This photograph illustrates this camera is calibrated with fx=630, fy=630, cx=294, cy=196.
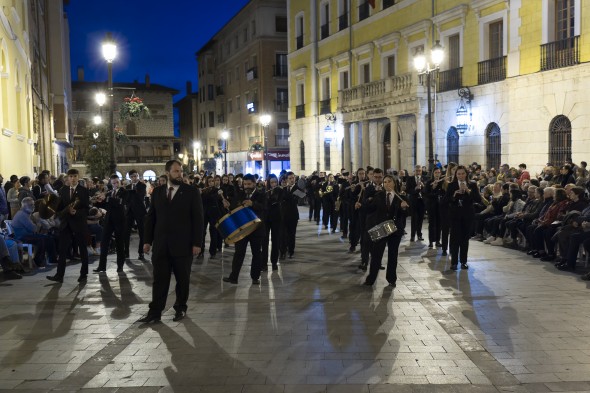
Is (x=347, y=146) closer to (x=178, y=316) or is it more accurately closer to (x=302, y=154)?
(x=302, y=154)

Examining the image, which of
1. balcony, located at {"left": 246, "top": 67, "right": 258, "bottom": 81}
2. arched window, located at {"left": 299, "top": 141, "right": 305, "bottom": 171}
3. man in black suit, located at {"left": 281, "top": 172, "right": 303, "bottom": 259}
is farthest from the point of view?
balcony, located at {"left": 246, "top": 67, "right": 258, "bottom": 81}

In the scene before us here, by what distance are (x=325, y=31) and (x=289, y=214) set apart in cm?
2740

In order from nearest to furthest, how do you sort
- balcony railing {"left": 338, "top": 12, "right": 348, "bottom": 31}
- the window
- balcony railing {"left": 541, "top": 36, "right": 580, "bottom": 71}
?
balcony railing {"left": 541, "top": 36, "right": 580, "bottom": 71}
balcony railing {"left": 338, "top": 12, "right": 348, "bottom": 31}
the window

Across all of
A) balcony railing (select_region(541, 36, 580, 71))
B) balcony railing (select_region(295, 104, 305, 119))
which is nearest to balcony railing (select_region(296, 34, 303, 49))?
balcony railing (select_region(295, 104, 305, 119))

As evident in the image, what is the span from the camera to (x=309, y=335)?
7.31 m

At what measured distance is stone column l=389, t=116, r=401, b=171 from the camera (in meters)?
30.4

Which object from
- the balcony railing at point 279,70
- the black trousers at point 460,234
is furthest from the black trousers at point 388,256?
the balcony railing at point 279,70

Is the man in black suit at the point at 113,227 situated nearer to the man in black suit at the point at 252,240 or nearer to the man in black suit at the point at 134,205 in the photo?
the man in black suit at the point at 134,205

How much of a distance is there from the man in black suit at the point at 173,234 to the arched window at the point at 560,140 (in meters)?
15.9

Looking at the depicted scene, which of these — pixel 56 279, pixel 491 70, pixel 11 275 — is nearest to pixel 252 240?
pixel 56 279

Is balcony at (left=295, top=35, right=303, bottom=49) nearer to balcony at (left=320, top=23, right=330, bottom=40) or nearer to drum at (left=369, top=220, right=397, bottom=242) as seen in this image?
balcony at (left=320, top=23, right=330, bottom=40)

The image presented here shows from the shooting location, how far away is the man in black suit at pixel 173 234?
8.07 m

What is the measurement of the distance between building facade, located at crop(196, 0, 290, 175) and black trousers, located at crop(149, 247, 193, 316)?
3718 cm

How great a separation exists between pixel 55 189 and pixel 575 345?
49.2ft
